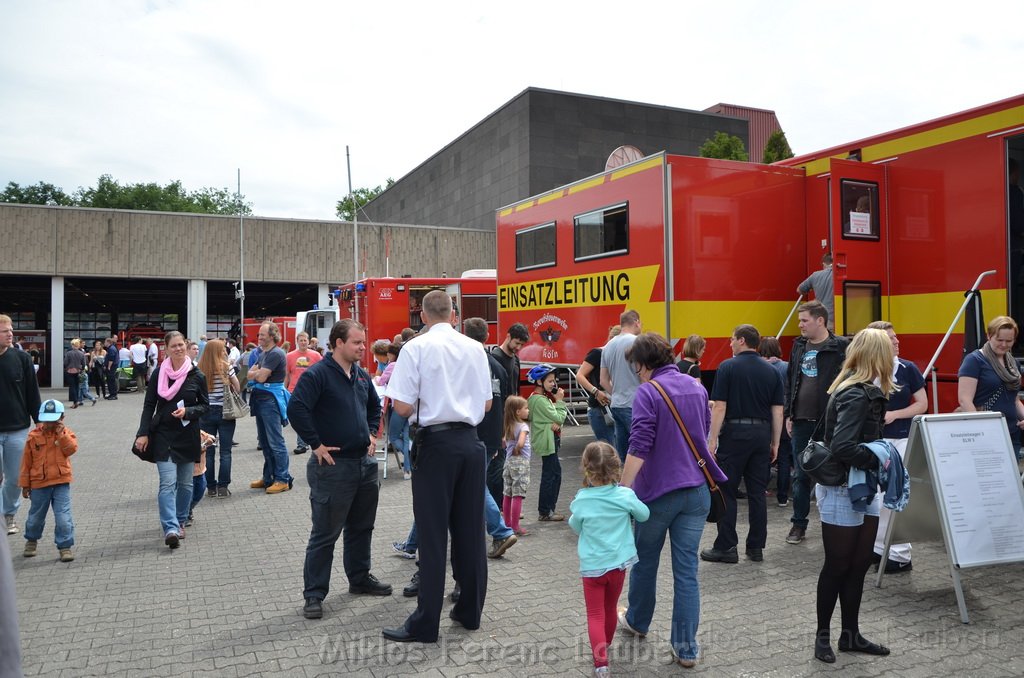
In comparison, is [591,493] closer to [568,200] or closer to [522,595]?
[522,595]

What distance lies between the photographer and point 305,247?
31188 millimetres

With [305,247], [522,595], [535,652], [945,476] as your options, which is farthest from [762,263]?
[305,247]

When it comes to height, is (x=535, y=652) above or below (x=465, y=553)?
below

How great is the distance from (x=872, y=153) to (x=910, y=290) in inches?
63.1

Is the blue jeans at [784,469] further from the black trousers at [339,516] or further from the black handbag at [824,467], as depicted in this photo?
the black trousers at [339,516]

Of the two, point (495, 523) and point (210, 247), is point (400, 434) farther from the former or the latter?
point (210, 247)

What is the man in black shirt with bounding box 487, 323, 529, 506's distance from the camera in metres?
6.37

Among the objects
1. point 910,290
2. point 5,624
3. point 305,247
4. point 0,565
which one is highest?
point 305,247

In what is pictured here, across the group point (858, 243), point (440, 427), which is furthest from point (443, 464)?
point (858, 243)

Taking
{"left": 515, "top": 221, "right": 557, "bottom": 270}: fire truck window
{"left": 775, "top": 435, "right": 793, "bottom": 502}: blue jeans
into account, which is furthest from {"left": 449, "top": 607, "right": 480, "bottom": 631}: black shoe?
{"left": 515, "top": 221, "right": 557, "bottom": 270}: fire truck window

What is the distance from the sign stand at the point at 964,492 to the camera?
4.85m

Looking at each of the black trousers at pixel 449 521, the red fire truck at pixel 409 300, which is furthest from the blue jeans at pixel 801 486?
the red fire truck at pixel 409 300

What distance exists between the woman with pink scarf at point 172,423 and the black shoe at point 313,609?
7.07ft

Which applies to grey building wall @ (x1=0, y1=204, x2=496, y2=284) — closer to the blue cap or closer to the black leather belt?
the blue cap
